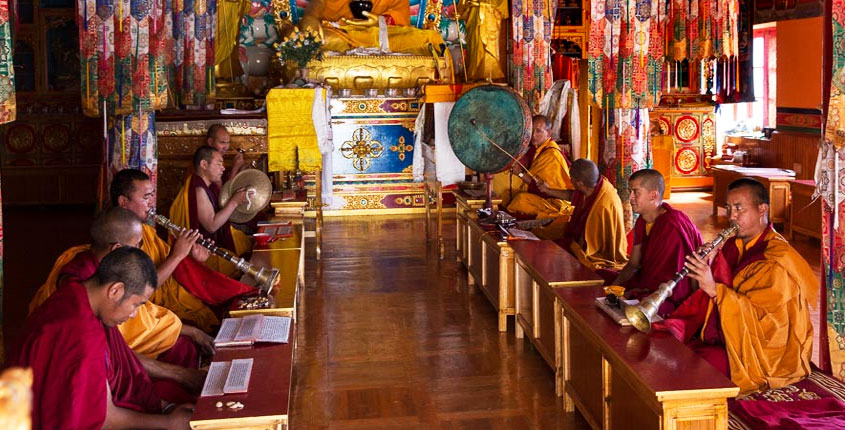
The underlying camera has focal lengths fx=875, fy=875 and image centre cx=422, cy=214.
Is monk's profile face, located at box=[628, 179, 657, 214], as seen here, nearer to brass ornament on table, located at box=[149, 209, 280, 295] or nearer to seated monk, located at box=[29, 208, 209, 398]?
brass ornament on table, located at box=[149, 209, 280, 295]

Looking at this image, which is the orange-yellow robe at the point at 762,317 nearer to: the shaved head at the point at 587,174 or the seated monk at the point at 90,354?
the seated monk at the point at 90,354

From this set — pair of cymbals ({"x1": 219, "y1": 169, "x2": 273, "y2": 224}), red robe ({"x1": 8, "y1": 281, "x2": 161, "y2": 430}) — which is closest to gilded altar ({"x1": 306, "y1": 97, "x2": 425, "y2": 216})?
pair of cymbals ({"x1": 219, "y1": 169, "x2": 273, "y2": 224})

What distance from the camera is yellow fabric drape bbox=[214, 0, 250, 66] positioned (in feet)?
41.9

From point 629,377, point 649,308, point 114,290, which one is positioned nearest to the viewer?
point 114,290

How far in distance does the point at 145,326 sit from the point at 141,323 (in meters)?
0.03

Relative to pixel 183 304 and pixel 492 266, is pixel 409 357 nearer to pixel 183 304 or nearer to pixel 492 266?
pixel 492 266

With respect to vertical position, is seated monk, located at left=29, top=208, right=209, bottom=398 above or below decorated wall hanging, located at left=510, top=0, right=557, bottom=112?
below

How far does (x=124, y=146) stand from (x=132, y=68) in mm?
665

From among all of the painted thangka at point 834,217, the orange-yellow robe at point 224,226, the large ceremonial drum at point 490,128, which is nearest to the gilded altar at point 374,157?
the large ceremonial drum at point 490,128

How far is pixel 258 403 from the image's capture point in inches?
135

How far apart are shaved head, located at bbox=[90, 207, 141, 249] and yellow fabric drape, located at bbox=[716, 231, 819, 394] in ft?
9.25

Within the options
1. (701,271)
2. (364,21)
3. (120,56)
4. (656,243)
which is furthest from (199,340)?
(364,21)

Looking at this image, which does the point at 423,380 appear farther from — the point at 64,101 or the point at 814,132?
the point at 64,101

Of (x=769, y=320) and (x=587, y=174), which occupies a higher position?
(x=587, y=174)
